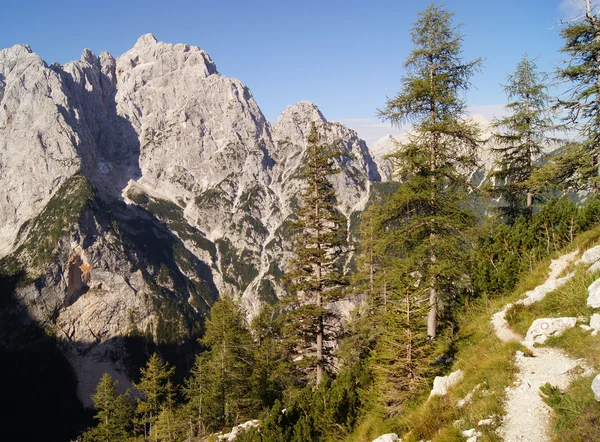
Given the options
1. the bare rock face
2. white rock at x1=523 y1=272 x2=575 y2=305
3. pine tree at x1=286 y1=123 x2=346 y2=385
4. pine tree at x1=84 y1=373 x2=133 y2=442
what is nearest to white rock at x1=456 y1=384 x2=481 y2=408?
white rock at x1=523 y1=272 x2=575 y2=305

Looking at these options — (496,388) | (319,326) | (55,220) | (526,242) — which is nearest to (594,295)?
(496,388)

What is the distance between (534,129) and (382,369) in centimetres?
2306

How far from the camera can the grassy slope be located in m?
5.83

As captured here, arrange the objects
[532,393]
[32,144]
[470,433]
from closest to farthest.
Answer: [470,433] < [532,393] < [32,144]

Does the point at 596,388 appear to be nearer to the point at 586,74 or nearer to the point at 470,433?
the point at 470,433

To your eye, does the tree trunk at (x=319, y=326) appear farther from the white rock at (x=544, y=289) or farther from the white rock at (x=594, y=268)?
the white rock at (x=594, y=268)

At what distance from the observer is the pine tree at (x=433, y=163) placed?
15469mm

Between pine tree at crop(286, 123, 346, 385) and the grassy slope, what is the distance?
27.3ft

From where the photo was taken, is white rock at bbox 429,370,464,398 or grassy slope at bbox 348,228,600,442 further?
white rock at bbox 429,370,464,398

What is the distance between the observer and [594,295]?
27.2ft

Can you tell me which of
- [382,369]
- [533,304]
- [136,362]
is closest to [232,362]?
[382,369]

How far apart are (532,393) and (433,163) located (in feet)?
35.7

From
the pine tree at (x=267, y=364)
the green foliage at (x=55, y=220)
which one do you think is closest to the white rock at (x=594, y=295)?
the pine tree at (x=267, y=364)

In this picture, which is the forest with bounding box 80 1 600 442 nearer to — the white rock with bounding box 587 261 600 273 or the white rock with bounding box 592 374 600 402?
the white rock with bounding box 592 374 600 402
